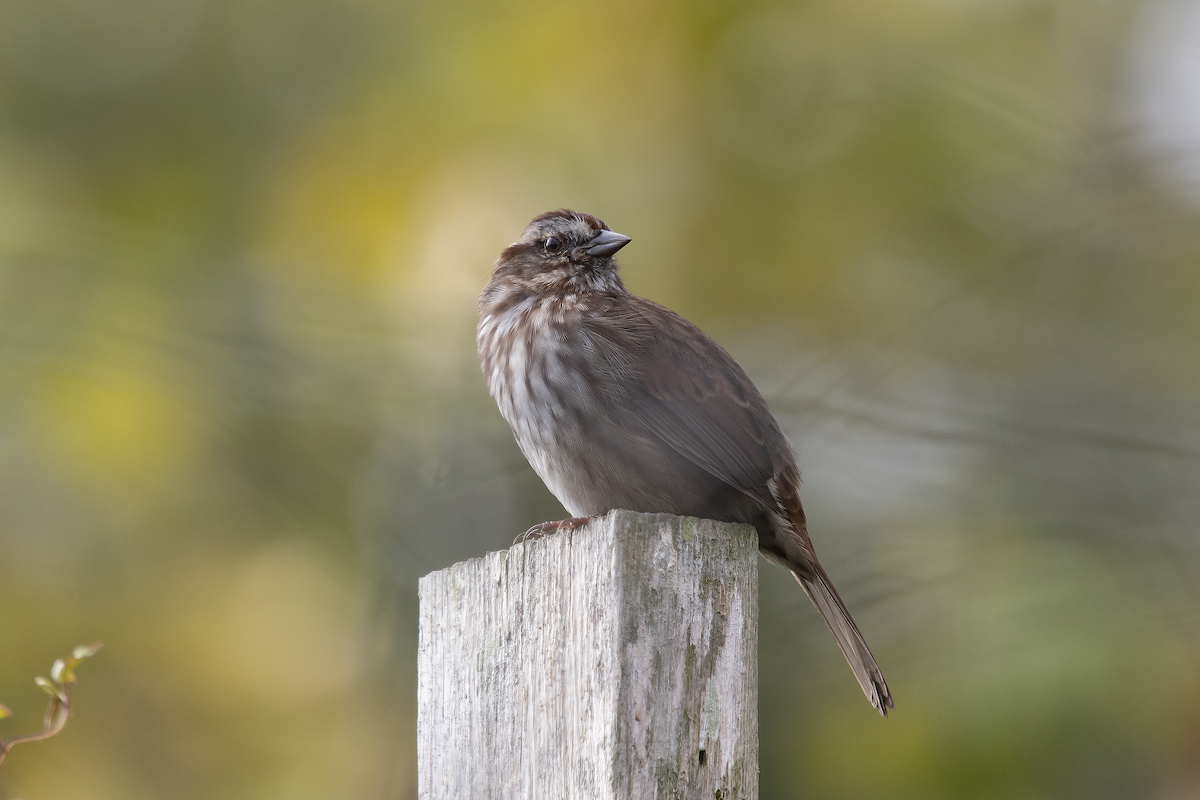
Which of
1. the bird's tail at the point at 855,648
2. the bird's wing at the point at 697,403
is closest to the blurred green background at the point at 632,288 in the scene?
the bird's wing at the point at 697,403

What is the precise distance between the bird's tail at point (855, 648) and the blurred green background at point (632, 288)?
162cm

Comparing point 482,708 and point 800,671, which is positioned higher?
point 800,671

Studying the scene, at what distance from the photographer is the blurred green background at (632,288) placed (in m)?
4.68

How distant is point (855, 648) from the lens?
2.69 metres

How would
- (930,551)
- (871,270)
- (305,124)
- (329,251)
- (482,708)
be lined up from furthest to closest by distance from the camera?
(305,124), (329,251), (871,270), (930,551), (482,708)

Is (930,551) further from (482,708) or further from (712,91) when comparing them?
(482,708)

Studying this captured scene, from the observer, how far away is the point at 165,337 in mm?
6352

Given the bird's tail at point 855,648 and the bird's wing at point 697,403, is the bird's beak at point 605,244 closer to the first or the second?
the bird's wing at point 697,403

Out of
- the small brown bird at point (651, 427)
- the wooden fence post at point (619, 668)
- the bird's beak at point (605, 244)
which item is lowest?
the wooden fence post at point (619, 668)

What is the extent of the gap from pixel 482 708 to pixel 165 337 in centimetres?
497

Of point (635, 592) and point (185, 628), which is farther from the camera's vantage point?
point (185, 628)

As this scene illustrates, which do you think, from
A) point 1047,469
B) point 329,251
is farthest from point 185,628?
point 1047,469

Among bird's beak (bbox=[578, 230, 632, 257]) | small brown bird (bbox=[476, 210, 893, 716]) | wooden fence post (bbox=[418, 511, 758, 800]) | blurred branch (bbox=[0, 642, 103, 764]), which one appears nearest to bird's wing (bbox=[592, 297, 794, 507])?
small brown bird (bbox=[476, 210, 893, 716])

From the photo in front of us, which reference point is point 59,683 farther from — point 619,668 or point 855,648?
point 855,648
